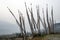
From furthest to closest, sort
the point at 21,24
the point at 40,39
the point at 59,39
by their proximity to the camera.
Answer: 1. the point at 21,24
2. the point at 40,39
3. the point at 59,39

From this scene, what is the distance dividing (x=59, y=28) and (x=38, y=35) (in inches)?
33.8

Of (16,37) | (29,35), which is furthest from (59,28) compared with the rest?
(16,37)

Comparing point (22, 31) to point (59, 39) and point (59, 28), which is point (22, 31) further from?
point (59, 39)

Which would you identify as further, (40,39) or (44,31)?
(44,31)

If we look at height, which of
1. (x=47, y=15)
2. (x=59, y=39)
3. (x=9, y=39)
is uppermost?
(x=47, y=15)

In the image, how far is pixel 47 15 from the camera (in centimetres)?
606

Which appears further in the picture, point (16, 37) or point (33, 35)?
point (16, 37)

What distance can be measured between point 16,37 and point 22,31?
1.71ft

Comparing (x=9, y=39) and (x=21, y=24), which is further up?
(x=21, y=24)

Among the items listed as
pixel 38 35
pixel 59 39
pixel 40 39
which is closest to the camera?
pixel 59 39

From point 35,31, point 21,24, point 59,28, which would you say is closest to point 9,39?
point 21,24

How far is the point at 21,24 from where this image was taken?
21.0ft

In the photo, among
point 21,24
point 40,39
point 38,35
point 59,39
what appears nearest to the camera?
point 59,39

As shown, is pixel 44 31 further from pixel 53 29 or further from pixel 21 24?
pixel 21 24
